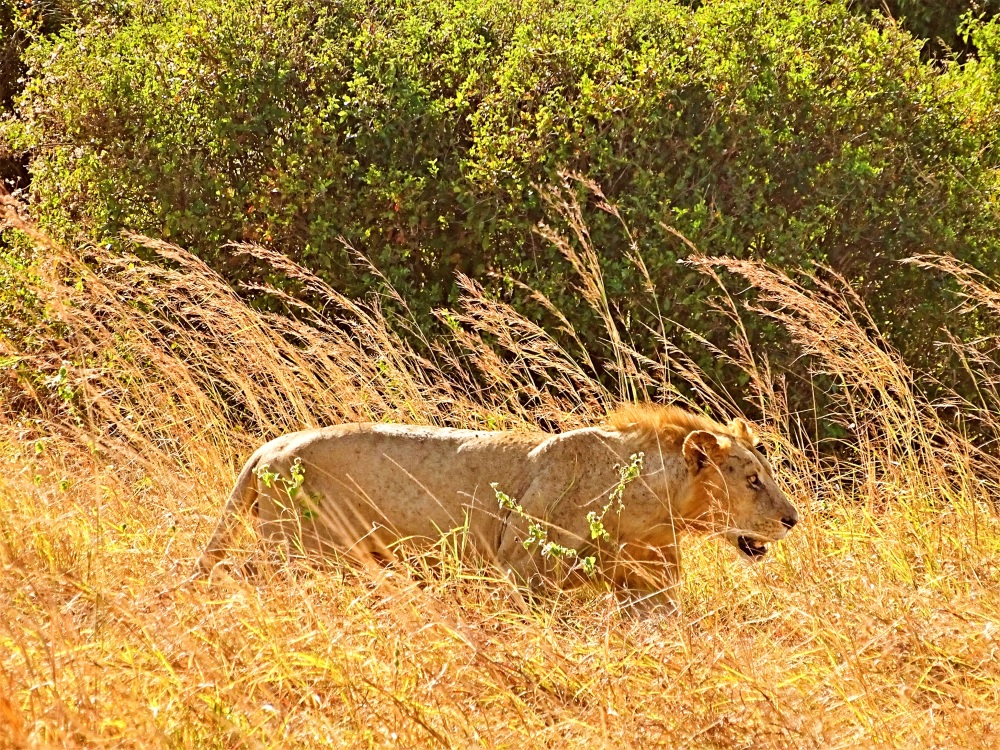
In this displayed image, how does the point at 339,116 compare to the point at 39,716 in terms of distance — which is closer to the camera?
the point at 39,716

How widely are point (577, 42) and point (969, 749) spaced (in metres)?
5.08

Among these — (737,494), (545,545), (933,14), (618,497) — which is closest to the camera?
(545,545)

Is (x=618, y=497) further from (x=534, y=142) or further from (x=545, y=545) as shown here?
(x=534, y=142)

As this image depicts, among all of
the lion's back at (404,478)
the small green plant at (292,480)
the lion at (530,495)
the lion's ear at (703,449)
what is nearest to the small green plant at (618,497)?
the lion at (530,495)

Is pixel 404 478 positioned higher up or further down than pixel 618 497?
further down

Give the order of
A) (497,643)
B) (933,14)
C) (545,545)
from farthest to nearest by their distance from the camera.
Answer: (933,14), (545,545), (497,643)

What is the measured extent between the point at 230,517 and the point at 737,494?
1.74 m

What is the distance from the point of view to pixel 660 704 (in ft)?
11.1

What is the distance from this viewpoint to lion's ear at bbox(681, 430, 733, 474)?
4.46 m

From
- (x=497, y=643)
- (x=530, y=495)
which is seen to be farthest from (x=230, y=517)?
(x=497, y=643)

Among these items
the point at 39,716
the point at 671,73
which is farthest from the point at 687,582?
the point at 671,73

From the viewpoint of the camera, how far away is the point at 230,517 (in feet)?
15.2

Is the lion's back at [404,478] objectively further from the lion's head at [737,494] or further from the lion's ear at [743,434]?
the lion's ear at [743,434]

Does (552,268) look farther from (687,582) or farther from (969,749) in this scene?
(969,749)
